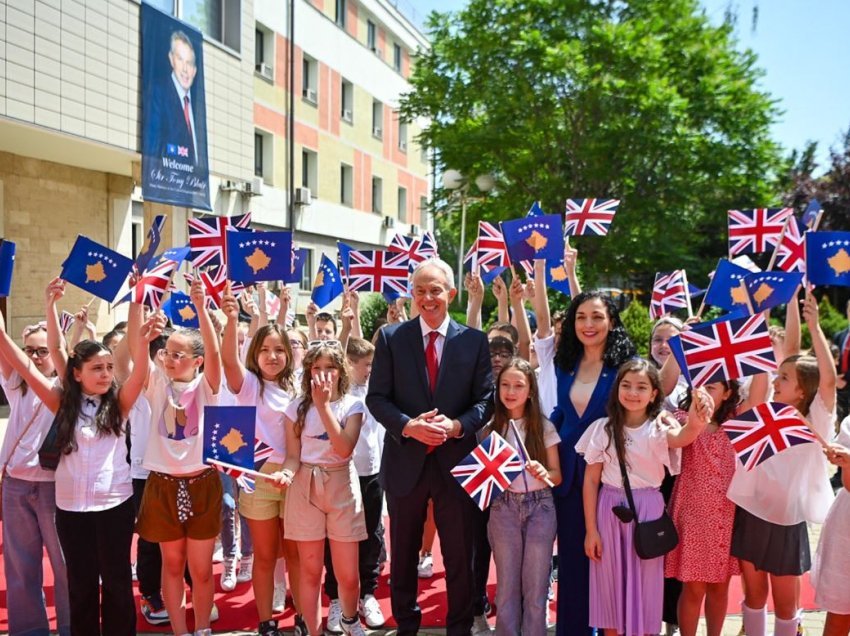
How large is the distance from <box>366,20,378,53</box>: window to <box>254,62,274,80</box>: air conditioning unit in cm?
720

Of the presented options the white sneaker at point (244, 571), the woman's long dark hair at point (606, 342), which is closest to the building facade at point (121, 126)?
the white sneaker at point (244, 571)

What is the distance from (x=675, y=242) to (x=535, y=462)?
17.6 m

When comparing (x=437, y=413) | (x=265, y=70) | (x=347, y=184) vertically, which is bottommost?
(x=437, y=413)

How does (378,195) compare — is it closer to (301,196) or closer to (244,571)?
(301,196)

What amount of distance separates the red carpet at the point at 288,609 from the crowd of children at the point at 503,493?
458mm

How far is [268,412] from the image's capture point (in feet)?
15.5

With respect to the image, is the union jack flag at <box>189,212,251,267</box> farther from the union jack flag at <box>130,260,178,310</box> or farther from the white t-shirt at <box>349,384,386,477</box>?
the white t-shirt at <box>349,384,386,477</box>

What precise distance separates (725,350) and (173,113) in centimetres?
1203

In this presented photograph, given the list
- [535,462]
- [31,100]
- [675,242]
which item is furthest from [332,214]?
[535,462]

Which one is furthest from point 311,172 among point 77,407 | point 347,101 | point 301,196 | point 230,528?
point 77,407

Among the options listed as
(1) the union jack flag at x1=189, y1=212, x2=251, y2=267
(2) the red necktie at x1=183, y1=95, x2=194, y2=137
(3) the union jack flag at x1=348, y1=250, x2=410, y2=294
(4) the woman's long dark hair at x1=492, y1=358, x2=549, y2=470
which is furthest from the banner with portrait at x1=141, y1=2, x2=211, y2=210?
(4) the woman's long dark hair at x1=492, y1=358, x2=549, y2=470

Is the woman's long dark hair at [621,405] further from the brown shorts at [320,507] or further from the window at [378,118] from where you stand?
the window at [378,118]

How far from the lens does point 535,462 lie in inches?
166

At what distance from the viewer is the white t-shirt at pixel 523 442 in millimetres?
4309
